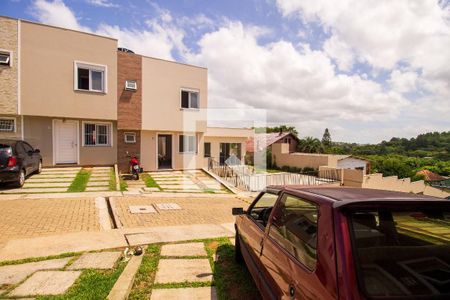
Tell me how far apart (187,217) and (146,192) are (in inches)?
165

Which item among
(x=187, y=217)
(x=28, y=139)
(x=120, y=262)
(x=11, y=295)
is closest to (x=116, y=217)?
(x=187, y=217)

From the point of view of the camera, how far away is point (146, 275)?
420 cm

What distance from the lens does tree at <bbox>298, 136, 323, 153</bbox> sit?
133 ft

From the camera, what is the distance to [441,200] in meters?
2.36

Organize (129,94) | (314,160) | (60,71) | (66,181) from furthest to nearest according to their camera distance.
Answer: (314,160) → (129,94) → (60,71) → (66,181)

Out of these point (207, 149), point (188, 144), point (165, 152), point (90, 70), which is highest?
point (90, 70)

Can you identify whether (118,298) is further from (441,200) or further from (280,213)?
(441,200)

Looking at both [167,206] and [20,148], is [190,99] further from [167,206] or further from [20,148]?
[167,206]

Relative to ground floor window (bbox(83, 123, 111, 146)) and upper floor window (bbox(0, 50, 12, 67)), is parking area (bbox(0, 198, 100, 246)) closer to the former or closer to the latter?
ground floor window (bbox(83, 123, 111, 146))

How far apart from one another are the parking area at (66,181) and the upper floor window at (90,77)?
4.12 meters

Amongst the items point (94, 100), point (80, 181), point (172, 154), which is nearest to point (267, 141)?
point (172, 154)

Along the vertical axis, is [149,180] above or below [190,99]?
below

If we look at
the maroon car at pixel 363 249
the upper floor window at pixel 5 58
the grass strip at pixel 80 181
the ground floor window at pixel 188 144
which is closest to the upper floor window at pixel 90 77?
the upper floor window at pixel 5 58

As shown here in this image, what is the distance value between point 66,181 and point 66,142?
3.68 meters
